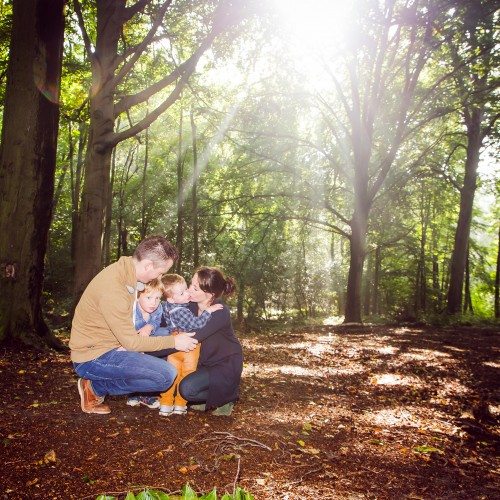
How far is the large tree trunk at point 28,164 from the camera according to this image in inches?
258

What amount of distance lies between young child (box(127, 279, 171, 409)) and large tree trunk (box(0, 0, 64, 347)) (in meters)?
3.08

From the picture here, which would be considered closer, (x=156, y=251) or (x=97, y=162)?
(x=156, y=251)

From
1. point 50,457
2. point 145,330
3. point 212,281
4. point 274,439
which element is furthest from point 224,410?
point 50,457

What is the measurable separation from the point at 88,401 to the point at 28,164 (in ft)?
13.9

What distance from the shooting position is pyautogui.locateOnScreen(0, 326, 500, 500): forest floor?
9.48ft

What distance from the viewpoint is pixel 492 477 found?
11.0ft

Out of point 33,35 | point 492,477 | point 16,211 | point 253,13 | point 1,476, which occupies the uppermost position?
point 253,13

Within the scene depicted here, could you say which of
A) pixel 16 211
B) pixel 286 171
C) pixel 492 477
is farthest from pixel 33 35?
pixel 286 171

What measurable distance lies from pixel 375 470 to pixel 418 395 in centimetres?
275

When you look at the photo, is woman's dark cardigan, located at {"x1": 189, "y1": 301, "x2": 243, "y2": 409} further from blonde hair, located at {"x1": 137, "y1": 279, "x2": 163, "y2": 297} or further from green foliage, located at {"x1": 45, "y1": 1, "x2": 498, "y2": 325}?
Answer: green foliage, located at {"x1": 45, "y1": 1, "x2": 498, "y2": 325}

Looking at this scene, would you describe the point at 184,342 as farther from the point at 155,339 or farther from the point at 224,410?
the point at 224,410

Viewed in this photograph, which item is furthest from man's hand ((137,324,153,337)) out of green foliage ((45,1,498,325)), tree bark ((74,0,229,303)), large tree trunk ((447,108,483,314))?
large tree trunk ((447,108,483,314))

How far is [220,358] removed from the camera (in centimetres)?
434

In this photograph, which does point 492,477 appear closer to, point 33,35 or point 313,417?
point 313,417
